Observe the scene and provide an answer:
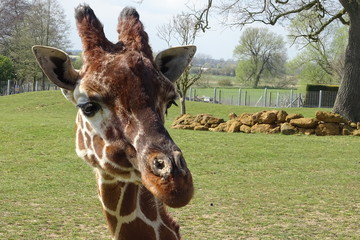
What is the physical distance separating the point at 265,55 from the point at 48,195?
81.6 meters

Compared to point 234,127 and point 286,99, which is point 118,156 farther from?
point 286,99

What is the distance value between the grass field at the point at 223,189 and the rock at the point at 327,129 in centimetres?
185

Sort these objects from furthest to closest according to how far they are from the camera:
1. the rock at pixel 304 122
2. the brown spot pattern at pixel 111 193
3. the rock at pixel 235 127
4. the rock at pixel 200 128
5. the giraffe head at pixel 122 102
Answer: the rock at pixel 200 128 < the rock at pixel 235 127 < the rock at pixel 304 122 < the brown spot pattern at pixel 111 193 < the giraffe head at pixel 122 102

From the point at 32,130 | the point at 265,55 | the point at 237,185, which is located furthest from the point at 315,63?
the point at 237,185

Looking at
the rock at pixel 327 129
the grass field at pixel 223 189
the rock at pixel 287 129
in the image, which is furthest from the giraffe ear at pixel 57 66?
the rock at pixel 327 129

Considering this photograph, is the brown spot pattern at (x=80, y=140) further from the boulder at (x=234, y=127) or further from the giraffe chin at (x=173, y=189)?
the boulder at (x=234, y=127)

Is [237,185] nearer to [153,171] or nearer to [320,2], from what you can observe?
[153,171]

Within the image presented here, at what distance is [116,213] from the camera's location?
→ 3.75 meters

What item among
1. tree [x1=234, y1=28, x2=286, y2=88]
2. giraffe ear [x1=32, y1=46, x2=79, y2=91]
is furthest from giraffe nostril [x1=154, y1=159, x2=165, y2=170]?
tree [x1=234, y1=28, x2=286, y2=88]

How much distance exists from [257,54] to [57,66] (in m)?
87.7

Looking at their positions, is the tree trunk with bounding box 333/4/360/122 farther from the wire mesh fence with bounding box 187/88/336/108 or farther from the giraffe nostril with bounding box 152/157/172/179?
the giraffe nostril with bounding box 152/157/172/179

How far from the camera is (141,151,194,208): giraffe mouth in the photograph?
293 cm

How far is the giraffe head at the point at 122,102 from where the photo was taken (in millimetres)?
3072

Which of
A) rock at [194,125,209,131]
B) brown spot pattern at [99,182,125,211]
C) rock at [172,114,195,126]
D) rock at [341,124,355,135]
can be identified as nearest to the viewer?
brown spot pattern at [99,182,125,211]
